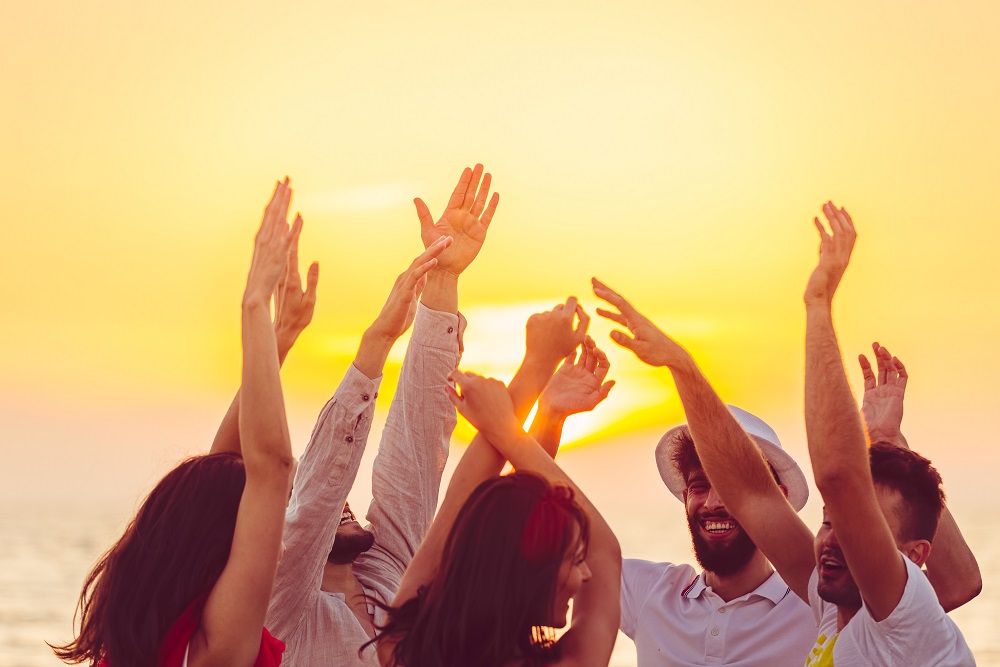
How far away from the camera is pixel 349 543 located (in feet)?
14.6

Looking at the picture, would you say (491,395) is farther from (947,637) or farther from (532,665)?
(947,637)

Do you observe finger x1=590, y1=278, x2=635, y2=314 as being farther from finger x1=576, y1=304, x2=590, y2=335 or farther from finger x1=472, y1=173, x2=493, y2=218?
finger x1=472, y1=173, x2=493, y2=218

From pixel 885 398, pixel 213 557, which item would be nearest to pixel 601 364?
pixel 213 557

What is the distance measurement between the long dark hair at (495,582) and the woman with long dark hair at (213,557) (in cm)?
49

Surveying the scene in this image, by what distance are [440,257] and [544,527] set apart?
168 cm

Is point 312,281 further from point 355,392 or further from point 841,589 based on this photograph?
point 841,589

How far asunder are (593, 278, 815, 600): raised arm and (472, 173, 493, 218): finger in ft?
3.05

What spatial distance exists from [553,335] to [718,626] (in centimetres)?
161

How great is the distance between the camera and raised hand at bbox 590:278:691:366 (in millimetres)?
4250

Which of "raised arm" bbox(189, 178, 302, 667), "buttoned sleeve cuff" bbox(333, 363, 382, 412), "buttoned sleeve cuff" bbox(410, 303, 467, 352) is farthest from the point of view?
"buttoned sleeve cuff" bbox(410, 303, 467, 352)

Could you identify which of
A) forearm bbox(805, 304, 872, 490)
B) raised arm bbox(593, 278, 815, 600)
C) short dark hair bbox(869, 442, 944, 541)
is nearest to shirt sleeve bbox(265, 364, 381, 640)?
raised arm bbox(593, 278, 815, 600)

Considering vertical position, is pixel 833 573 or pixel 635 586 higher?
pixel 833 573

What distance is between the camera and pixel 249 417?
11.3 ft

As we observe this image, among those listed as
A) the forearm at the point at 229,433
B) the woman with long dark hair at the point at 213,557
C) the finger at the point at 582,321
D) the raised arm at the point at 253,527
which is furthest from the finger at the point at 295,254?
the finger at the point at 582,321
